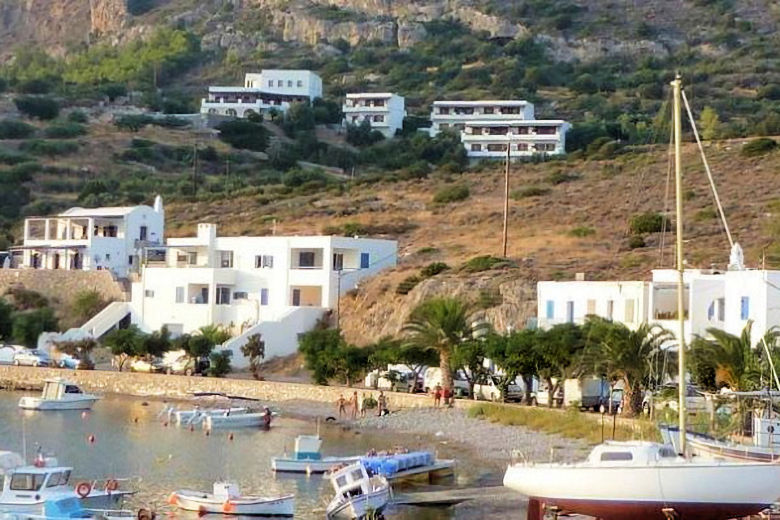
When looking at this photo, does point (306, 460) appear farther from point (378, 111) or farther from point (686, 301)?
point (378, 111)

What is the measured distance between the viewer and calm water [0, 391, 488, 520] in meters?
44.4

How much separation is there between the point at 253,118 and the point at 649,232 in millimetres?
70225

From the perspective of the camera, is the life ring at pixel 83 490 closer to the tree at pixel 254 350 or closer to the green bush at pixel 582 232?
the tree at pixel 254 350

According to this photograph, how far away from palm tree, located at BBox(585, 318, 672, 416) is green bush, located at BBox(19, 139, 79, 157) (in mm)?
94117

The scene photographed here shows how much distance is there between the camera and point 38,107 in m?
156

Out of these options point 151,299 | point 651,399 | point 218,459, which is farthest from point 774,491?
point 151,299

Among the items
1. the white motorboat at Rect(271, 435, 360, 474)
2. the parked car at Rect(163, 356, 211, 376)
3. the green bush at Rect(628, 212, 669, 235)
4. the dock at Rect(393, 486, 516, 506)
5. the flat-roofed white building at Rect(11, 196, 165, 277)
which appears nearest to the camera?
the dock at Rect(393, 486, 516, 506)

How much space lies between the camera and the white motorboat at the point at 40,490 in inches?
1463

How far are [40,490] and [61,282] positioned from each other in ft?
182

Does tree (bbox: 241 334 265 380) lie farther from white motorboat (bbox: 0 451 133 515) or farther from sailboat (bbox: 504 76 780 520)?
sailboat (bbox: 504 76 780 520)

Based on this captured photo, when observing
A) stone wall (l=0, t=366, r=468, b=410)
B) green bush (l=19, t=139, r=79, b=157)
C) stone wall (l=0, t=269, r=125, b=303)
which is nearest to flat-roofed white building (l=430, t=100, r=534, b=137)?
green bush (l=19, t=139, r=79, b=157)

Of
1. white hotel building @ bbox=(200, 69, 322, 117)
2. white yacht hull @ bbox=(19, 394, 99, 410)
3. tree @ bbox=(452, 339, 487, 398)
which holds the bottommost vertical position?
white yacht hull @ bbox=(19, 394, 99, 410)

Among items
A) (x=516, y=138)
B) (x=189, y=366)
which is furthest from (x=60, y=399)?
(x=516, y=138)

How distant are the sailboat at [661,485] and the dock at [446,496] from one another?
751 centimetres
